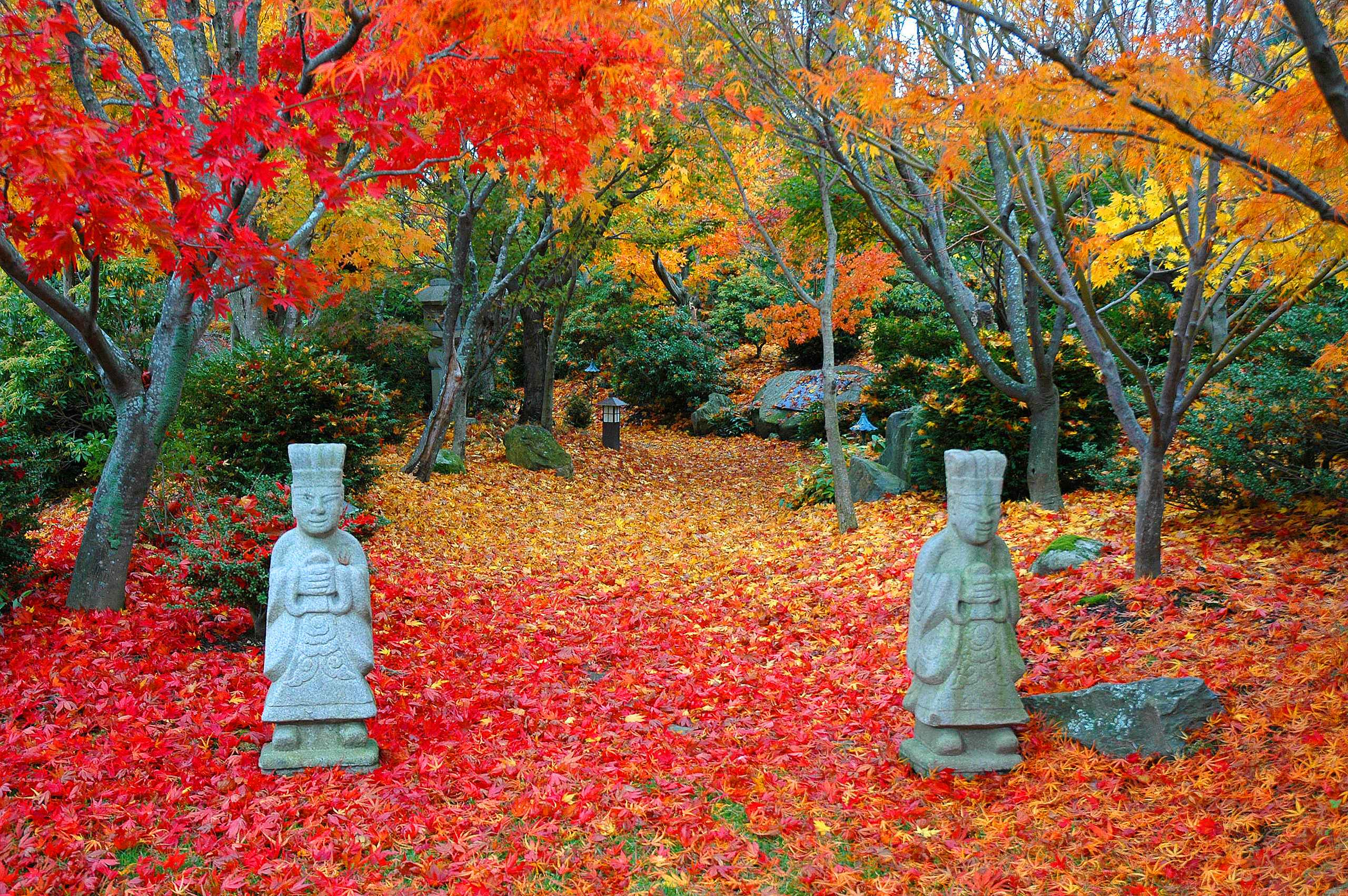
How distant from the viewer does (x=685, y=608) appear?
7.57m

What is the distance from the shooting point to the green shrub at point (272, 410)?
30.8 feet

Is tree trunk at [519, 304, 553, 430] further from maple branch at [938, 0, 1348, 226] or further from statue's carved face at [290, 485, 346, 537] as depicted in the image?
maple branch at [938, 0, 1348, 226]

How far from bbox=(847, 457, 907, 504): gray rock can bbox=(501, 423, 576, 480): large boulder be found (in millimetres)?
5098

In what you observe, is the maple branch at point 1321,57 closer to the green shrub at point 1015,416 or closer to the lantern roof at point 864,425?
the green shrub at point 1015,416

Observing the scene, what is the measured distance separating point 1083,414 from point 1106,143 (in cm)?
560

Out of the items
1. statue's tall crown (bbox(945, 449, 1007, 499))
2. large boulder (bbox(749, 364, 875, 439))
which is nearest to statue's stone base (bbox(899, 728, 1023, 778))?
statue's tall crown (bbox(945, 449, 1007, 499))

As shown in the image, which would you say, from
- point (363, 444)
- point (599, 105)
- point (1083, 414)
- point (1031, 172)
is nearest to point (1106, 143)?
point (1031, 172)

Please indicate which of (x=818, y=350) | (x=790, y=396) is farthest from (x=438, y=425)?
(x=818, y=350)

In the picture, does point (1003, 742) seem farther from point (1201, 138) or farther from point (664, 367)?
point (664, 367)

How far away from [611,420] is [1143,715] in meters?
13.5

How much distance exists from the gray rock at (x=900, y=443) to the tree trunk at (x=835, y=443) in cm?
136

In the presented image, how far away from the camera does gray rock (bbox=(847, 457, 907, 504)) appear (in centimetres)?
1084

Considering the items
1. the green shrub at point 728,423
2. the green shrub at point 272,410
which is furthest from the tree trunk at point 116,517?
the green shrub at point 728,423

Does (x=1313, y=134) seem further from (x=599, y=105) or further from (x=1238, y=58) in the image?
(x=599, y=105)
